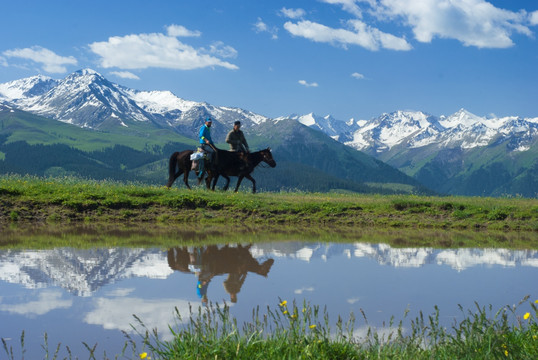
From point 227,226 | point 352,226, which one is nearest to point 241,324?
point 227,226

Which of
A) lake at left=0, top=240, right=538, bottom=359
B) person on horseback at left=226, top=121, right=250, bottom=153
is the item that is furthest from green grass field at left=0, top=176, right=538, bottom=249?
lake at left=0, top=240, right=538, bottom=359

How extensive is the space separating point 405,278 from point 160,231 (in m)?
11.3

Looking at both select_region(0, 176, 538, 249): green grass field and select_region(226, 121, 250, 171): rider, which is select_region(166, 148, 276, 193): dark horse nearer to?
select_region(226, 121, 250, 171): rider

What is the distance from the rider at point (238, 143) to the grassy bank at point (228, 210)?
12.3ft

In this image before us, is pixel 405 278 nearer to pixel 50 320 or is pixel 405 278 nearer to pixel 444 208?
pixel 50 320

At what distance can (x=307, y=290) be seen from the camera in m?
11.0

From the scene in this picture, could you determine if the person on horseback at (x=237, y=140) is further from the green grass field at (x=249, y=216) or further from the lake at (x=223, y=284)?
the lake at (x=223, y=284)

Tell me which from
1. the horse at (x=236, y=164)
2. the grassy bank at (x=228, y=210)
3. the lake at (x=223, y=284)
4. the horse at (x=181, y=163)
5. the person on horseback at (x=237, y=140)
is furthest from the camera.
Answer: the horse at (x=181, y=163)

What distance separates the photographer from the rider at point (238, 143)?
3222 cm

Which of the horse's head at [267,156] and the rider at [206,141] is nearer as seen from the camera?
the rider at [206,141]

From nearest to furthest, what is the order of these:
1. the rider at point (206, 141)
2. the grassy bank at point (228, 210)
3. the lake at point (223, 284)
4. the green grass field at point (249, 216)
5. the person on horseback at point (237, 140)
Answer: the lake at point (223, 284), the green grass field at point (249, 216), the grassy bank at point (228, 210), the rider at point (206, 141), the person on horseback at point (237, 140)

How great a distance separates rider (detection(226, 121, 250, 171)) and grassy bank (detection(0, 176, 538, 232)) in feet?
12.3

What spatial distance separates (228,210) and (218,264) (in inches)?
526

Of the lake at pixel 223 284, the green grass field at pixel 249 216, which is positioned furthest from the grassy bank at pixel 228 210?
the lake at pixel 223 284
